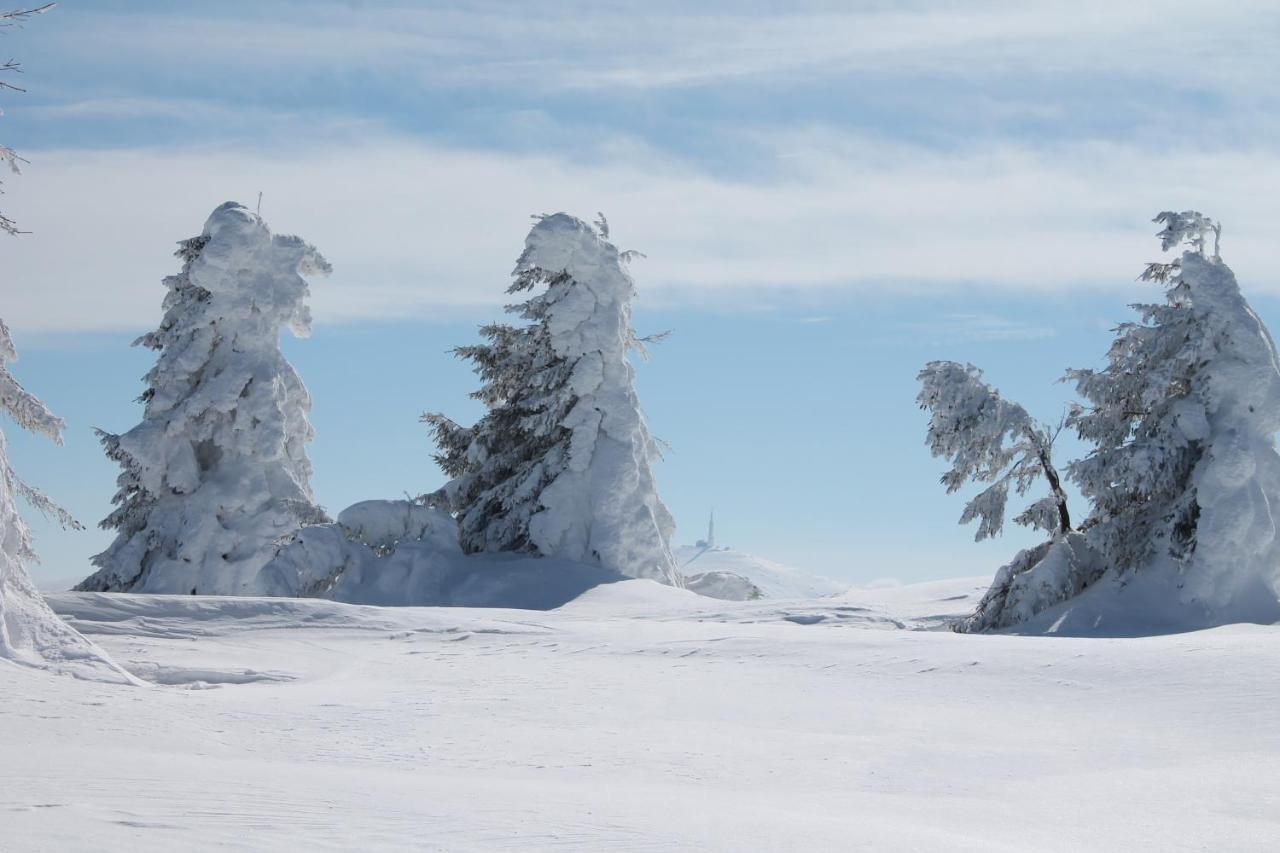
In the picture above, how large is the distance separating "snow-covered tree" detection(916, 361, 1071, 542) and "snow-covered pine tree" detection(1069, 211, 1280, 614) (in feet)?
2.65

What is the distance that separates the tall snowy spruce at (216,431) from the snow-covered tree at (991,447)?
49.9 feet

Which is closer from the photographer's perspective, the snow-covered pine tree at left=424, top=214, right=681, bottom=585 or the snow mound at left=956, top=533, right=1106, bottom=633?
the snow mound at left=956, top=533, right=1106, bottom=633

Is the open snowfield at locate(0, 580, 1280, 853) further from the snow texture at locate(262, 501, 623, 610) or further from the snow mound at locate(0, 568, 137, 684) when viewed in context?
the snow texture at locate(262, 501, 623, 610)

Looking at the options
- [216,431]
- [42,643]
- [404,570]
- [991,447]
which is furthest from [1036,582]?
[216,431]

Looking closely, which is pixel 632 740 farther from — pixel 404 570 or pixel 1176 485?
pixel 404 570

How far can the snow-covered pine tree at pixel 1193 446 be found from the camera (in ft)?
63.9

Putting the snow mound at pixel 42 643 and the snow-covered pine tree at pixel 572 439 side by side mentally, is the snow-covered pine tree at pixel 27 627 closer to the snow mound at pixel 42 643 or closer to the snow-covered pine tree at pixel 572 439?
the snow mound at pixel 42 643

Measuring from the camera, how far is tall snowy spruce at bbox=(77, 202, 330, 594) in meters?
29.7

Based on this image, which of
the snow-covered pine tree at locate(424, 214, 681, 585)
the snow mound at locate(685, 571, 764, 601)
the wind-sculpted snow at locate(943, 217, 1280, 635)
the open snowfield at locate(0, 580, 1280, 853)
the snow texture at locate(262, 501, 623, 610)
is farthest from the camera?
the snow mound at locate(685, 571, 764, 601)

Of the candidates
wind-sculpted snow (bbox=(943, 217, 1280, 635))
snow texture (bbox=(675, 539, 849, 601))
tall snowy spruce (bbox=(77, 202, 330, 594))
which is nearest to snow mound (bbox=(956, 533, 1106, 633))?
wind-sculpted snow (bbox=(943, 217, 1280, 635))

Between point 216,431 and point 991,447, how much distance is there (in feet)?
61.3

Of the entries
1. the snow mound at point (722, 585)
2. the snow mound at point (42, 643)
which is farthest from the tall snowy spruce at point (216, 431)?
the snow mound at point (42, 643)

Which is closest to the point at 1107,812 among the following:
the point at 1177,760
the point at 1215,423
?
the point at 1177,760

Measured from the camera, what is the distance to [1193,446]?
2064 centimetres
